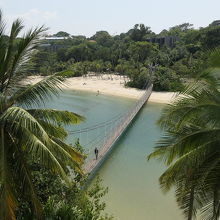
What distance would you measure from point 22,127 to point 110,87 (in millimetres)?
34124

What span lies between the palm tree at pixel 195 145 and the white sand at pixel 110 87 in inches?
948

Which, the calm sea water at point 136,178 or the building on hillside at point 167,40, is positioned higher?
the building on hillside at point 167,40

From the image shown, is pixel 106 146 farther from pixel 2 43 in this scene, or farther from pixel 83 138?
pixel 2 43

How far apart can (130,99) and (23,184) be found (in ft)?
92.4

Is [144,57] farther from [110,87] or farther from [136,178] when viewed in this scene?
[136,178]

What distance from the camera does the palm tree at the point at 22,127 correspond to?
2.70 metres

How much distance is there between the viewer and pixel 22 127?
2795mm

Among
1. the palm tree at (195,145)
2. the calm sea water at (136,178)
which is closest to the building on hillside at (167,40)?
the calm sea water at (136,178)

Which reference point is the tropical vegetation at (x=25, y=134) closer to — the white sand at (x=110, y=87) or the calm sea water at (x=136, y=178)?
the calm sea water at (x=136, y=178)

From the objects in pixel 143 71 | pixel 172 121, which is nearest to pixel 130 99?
pixel 143 71

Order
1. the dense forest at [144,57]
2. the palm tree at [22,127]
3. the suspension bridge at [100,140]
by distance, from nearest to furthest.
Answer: the palm tree at [22,127] → the suspension bridge at [100,140] → the dense forest at [144,57]

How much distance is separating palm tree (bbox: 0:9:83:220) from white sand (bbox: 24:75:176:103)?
24.0 metres

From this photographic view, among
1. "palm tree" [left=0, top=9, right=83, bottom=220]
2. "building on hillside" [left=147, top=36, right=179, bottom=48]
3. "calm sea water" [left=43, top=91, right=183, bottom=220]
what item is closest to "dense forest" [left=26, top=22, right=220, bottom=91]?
"building on hillside" [left=147, top=36, right=179, bottom=48]

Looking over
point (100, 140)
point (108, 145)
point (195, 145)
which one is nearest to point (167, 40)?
point (100, 140)
